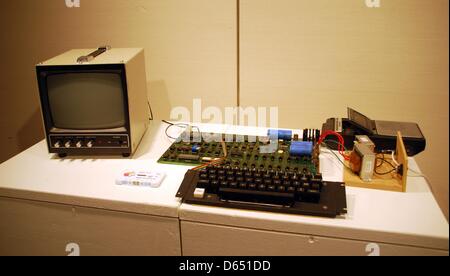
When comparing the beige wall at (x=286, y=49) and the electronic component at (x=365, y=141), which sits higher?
the beige wall at (x=286, y=49)

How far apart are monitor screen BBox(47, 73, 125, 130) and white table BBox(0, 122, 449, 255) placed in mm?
129

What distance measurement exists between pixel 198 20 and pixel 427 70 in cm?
95

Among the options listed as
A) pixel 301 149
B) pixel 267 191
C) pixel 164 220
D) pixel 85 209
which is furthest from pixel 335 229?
pixel 85 209

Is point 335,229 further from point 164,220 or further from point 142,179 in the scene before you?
point 142,179

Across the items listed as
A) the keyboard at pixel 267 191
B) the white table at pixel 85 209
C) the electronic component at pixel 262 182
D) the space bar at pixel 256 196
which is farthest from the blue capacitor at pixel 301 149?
the white table at pixel 85 209

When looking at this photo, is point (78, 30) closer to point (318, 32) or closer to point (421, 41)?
point (318, 32)

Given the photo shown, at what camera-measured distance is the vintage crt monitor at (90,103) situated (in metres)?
1.21

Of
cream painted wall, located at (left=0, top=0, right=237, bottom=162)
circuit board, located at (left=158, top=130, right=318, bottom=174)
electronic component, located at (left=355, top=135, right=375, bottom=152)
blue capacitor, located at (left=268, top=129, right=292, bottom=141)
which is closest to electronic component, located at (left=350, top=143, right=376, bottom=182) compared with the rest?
electronic component, located at (left=355, top=135, right=375, bottom=152)

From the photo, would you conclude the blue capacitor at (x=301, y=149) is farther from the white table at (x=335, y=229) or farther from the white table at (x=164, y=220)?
the white table at (x=335, y=229)

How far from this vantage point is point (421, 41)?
146 centimetres

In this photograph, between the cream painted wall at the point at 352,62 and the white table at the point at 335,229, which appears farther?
the cream painted wall at the point at 352,62

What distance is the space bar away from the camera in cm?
100

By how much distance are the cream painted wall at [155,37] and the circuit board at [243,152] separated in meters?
0.37

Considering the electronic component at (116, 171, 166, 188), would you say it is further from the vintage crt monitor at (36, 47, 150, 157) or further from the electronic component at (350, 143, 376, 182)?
the electronic component at (350, 143, 376, 182)
